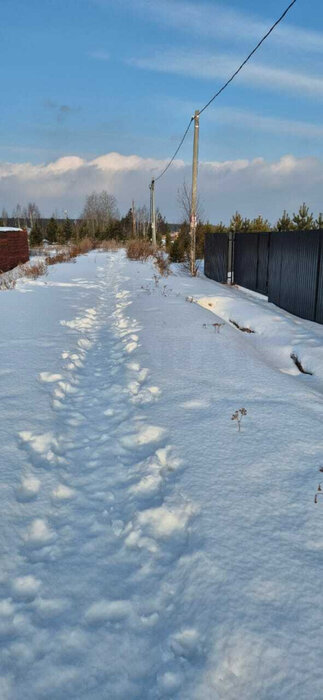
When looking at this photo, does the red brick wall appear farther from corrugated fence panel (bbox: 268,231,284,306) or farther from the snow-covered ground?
the snow-covered ground

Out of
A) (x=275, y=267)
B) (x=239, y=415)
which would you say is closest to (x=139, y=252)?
(x=275, y=267)

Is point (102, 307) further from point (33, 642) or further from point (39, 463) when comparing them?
point (33, 642)

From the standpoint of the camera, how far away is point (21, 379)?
5039mm

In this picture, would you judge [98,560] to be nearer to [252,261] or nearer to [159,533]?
[159,533]

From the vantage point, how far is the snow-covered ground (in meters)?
1.84

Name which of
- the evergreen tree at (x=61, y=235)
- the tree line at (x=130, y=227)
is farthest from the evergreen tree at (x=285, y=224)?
the evergreen tree at (x=61, y=235)

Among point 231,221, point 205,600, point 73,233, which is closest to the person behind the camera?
point 205,600

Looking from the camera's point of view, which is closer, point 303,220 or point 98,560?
point 98,560

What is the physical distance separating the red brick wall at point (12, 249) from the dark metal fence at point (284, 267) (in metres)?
10.1

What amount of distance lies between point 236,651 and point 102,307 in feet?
31.0

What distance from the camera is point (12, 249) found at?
21.9 meters

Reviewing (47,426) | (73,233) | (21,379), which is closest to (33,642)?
(47,426)

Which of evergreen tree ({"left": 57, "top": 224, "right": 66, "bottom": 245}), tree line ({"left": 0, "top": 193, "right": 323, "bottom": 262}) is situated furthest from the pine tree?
evergreen tree ({"left": 57, "top": 224, "right": 66, "bottom": 245})

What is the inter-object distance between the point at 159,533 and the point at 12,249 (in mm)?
21425
